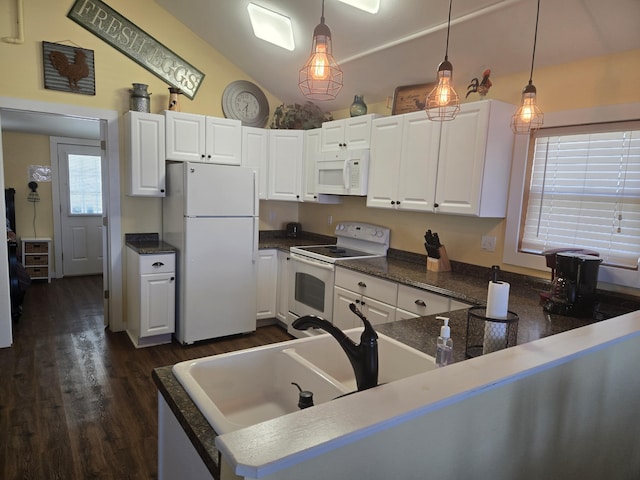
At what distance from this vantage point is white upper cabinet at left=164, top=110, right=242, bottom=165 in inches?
148

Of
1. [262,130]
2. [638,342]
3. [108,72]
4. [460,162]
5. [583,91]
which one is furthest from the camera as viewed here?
[262,130]

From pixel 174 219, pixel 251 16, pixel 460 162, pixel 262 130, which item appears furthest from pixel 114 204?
pixel 460 162

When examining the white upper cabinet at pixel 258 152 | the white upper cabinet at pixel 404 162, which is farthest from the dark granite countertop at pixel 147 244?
the white upper cabinet at pixel 404 162

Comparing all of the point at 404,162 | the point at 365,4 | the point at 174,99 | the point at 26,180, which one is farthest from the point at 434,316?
the point at 26,180

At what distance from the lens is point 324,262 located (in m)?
3.47

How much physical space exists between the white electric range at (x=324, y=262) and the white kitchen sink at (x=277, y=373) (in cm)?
184

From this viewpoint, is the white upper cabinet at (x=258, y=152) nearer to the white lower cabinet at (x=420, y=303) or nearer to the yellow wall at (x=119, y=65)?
the yellow wall at (x=119, y=65)

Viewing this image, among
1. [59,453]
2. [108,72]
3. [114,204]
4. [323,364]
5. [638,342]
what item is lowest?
[59,453]

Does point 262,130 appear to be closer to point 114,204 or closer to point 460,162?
point 114,204

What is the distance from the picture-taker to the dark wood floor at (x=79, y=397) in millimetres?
2135

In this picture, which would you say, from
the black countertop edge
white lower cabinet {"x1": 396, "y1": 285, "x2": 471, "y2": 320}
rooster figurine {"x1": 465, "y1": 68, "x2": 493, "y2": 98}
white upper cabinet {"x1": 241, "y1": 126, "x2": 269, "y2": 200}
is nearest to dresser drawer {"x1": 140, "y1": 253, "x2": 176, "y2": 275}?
white upper cabinet {"x1": 241, "y1": 126, "x2": 269, "y2": 200}

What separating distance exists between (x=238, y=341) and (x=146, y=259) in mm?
1156

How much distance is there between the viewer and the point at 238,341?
3.90 m

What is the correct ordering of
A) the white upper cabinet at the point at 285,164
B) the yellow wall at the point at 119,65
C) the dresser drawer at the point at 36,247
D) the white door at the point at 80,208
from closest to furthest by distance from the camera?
the yellow wall at the point at 119,65 < the white upper cabinet at the point at 285,164 < the dresser drawer at the point at 36,247 < the white door at the point at 80,208
